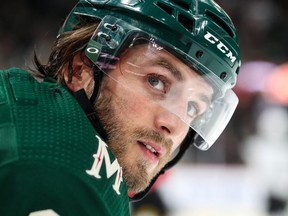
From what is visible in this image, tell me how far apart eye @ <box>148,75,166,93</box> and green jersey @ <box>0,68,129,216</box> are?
44cm

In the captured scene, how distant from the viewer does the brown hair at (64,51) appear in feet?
5.76

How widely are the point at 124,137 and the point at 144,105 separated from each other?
0.10 meters

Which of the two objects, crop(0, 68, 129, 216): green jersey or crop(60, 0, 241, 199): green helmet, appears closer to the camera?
crop(0, 68, 129, 216): green jersey

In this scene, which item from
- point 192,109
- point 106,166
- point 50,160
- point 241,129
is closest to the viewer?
point 50,160

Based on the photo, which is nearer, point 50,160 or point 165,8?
point 50,160

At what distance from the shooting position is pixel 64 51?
1.81 metres

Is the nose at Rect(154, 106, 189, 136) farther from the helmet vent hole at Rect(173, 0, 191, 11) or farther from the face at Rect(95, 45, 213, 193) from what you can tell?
the helmet vent hole at Rect(173, 0, 191, 11)

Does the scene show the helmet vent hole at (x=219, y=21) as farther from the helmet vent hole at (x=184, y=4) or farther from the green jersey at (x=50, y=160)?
the green jersey at (x=50, y=160)

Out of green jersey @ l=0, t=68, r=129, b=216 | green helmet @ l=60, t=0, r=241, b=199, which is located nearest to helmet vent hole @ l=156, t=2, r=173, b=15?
green helmet @ l=60, t=0, r=241, b=199

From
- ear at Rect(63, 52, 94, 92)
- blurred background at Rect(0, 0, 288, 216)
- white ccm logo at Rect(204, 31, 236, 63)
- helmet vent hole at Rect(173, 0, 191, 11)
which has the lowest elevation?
blurred background at Rect(0, 0, 288, 216)

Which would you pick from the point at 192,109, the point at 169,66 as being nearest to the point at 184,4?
the point at 169,66

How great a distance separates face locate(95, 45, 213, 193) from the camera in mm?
1642

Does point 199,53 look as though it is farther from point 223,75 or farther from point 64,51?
point 64,51

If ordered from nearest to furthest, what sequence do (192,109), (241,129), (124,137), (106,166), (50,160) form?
1. (50,160)
2. (106,166)
3. (124,137)
4. (192,109)
5. (241,129)
